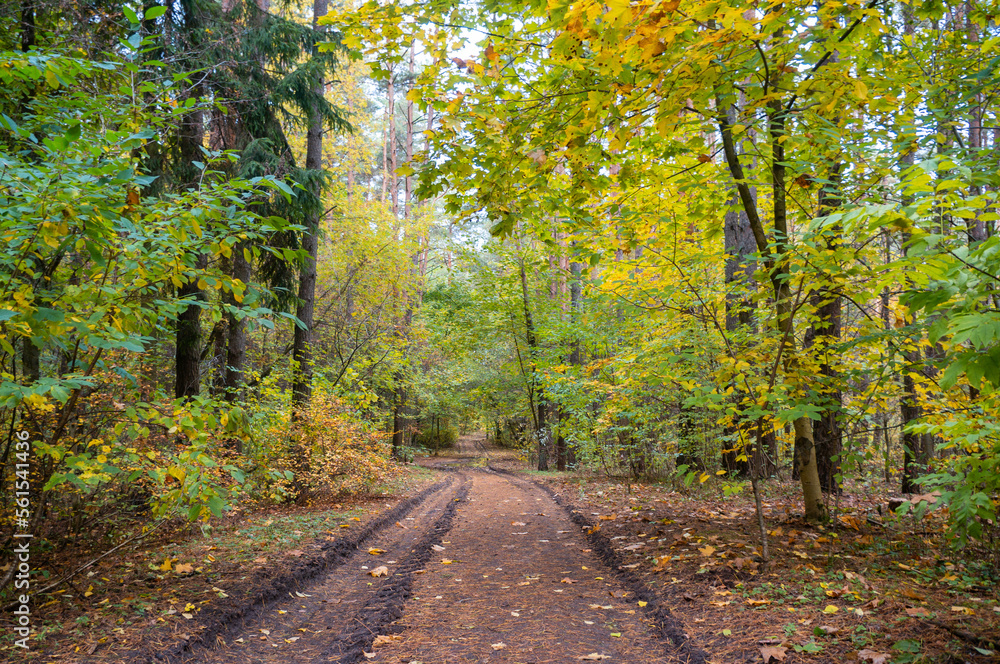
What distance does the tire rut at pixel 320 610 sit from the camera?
3225 millimetres

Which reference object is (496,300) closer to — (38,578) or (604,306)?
(604,306)

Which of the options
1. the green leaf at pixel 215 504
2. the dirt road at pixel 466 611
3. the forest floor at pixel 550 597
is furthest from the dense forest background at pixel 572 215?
the dirt road at pixel 466 611

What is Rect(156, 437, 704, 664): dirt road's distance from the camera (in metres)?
3.20

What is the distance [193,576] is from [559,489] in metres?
7.15

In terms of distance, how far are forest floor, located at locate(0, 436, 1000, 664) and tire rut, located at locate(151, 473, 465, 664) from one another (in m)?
0.02

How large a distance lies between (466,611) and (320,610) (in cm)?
117

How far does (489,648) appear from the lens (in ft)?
10.8

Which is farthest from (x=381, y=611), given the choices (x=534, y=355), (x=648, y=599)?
(x=534, y=355)

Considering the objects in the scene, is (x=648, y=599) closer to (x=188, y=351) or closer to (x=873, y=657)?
(x=873, y=657)

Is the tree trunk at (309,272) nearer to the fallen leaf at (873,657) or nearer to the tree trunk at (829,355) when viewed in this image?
the tree trunk at (829,355)

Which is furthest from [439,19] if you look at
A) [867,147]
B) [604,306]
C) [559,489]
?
[559,489]

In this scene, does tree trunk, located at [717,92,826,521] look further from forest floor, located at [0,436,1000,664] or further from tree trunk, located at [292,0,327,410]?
tree trunk, located at [292,0,327,410]

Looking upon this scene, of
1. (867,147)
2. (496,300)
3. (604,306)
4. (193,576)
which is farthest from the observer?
(496,300)

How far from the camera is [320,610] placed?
402 cm
